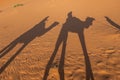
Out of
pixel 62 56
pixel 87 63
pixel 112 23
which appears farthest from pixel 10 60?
pixel 112 23

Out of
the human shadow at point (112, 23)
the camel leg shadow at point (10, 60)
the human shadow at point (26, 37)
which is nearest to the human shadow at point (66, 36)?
the human shadow at point (112, 23)

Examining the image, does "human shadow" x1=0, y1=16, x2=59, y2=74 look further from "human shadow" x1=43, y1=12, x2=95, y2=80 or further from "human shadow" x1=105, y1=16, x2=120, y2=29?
"human shadow" x1=105, y1=16, x2=120, y2=29

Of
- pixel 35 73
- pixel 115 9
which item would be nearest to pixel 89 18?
pixel 115 9

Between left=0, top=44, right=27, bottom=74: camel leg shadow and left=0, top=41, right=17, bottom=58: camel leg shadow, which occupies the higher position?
left=0, top=41, right=17, bottom=58: camel leg shadow

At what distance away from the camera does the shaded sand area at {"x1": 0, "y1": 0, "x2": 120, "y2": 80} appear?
5.62 metres

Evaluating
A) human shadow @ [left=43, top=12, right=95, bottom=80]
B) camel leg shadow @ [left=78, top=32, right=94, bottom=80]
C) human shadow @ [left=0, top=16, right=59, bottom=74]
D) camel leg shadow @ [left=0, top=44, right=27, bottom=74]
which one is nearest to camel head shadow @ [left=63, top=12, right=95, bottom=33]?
human shadow @ [left=43, top=12, right=95, bottom=80]

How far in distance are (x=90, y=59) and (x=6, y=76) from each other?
9.69 ft

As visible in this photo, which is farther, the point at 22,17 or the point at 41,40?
the point at 22,17

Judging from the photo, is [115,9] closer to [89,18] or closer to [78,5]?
[89,18]

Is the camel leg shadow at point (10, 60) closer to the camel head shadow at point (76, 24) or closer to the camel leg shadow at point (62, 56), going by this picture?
the camel leg shadow at point (62, 56)

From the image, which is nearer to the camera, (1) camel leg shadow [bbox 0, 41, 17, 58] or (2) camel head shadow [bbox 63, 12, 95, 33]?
(1) camel leg shadow [bbox 0, 41, 17, 58]

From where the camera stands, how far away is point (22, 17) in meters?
12.7

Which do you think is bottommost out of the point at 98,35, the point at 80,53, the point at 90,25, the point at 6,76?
the point at 6,76

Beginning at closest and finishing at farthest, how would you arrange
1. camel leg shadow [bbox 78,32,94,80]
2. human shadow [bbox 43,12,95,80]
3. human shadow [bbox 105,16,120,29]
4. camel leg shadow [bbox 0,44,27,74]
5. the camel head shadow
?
camel leg shadow [bbox 78,32,94,80]
human shadow [bbox 43,12,95,80]
camel leg shadow [bbox 0,44,27,74]
human shadow [bbox 105,16,120,29]
the camel head shadow
